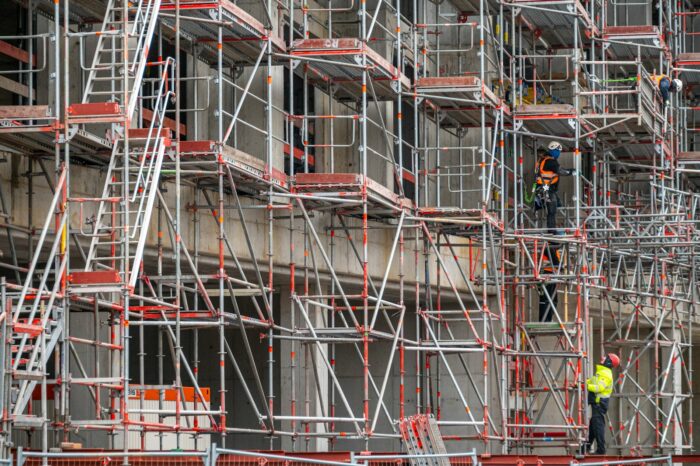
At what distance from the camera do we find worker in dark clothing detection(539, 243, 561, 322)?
31.8 meters

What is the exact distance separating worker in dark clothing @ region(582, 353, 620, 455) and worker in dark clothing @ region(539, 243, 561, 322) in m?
1.96

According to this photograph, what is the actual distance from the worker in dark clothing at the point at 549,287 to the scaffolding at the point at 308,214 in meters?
0.13

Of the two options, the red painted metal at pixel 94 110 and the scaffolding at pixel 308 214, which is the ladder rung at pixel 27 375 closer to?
the scaffolding at pixel 308 214

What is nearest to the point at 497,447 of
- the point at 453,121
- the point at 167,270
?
the point at 453,121

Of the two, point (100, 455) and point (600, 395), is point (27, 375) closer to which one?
point (100, 455)

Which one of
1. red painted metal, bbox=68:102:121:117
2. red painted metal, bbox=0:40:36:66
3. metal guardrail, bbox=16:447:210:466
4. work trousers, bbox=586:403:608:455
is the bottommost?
work trousers, bbox=586:403:608:455

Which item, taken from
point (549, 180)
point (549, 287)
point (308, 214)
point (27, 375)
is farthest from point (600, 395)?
point (27, 375)

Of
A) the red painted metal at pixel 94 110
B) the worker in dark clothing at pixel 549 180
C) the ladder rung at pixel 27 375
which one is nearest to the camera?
the ladder rung at pixel 27 375

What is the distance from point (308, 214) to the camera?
2798 cm

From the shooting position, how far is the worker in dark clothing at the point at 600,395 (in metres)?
29.7

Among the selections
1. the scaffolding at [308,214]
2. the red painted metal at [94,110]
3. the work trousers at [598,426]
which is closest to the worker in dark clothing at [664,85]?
the scaffolding at [308,214]

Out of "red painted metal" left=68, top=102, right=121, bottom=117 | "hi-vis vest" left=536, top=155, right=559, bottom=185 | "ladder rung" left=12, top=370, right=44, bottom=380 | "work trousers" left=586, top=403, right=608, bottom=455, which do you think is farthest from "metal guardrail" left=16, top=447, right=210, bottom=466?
"hi-vis vest" left=536, top=155, right=559, bottom=185

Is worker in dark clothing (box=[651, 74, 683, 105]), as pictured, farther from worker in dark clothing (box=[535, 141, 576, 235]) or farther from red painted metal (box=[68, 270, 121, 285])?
red painted metal (box=[68, 270, 121, 285])

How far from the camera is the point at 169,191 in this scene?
81.4ft
